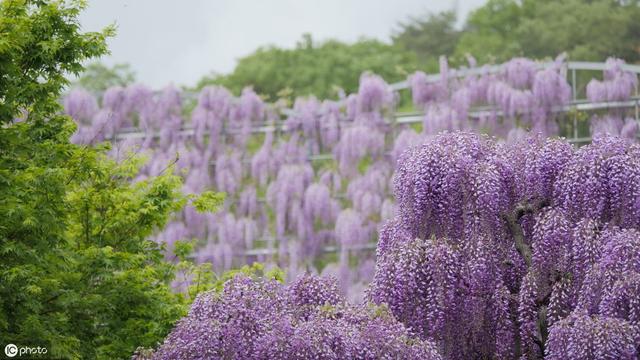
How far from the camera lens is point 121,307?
49.3ft

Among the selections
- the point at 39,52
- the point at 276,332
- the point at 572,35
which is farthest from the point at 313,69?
the point at 276,332

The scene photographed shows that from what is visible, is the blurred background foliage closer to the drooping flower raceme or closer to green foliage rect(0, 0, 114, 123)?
green foliage rect(0, 0, 114, 123)

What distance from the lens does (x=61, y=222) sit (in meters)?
13.1

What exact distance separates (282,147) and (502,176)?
16.2 m

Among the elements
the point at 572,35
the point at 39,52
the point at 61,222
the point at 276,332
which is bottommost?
the point at 276,332

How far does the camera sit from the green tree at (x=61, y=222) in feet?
41.4

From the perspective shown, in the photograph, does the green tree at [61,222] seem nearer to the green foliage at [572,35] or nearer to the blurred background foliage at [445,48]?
the blurred background foliage at [445,48]

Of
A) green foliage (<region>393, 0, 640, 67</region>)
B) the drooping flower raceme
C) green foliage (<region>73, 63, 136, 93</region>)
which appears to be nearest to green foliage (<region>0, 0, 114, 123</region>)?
the drooping flower raceme

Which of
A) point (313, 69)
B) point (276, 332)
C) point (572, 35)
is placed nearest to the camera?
point (276, 332)

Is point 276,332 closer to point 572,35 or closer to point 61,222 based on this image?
point 61,222

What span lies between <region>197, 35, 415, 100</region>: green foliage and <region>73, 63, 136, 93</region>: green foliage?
386 cm

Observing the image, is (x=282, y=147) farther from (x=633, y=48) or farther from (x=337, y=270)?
(x=633, y=48)

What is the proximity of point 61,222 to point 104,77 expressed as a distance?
38.1 metres

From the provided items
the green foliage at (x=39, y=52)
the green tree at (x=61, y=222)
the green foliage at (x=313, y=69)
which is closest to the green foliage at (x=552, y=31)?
the green foliage at (x=313, y=69)
